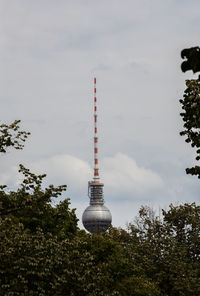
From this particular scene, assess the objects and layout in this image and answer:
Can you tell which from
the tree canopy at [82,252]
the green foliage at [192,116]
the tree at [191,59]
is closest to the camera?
the tree at [191,59]

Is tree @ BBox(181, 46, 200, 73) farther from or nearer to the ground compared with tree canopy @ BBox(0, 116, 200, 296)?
nearer to the ground

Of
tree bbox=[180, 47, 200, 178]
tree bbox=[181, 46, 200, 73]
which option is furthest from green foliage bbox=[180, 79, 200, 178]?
tree bbox=[181, 46, 200, 73]

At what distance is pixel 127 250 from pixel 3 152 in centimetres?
3821

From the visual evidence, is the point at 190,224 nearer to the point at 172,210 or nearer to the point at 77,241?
the point at 172,210

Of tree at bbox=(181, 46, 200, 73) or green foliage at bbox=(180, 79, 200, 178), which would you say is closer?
tree at bbox=(181, 46, 200, 73)

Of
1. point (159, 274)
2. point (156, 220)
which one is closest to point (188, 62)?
point (159, 274)

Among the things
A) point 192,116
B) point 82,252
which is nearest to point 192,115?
point 192,116

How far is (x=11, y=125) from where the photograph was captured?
2792 centimetres

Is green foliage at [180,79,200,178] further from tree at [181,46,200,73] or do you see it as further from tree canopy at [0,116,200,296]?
tree at [181,46,200,73]

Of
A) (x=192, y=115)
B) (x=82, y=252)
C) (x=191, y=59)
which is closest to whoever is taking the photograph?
(x=191, y=59)

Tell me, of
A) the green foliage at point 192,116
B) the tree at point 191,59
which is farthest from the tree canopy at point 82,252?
the tree at point 191,59

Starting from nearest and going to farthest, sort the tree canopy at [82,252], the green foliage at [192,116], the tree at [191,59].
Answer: the tree at [191,59], the green foliage at [192,116], the tree canopy at [82,252]

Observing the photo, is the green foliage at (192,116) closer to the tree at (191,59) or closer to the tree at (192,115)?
the tree at (192,115)

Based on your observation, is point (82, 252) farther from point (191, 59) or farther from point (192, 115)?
point (191, 59)
